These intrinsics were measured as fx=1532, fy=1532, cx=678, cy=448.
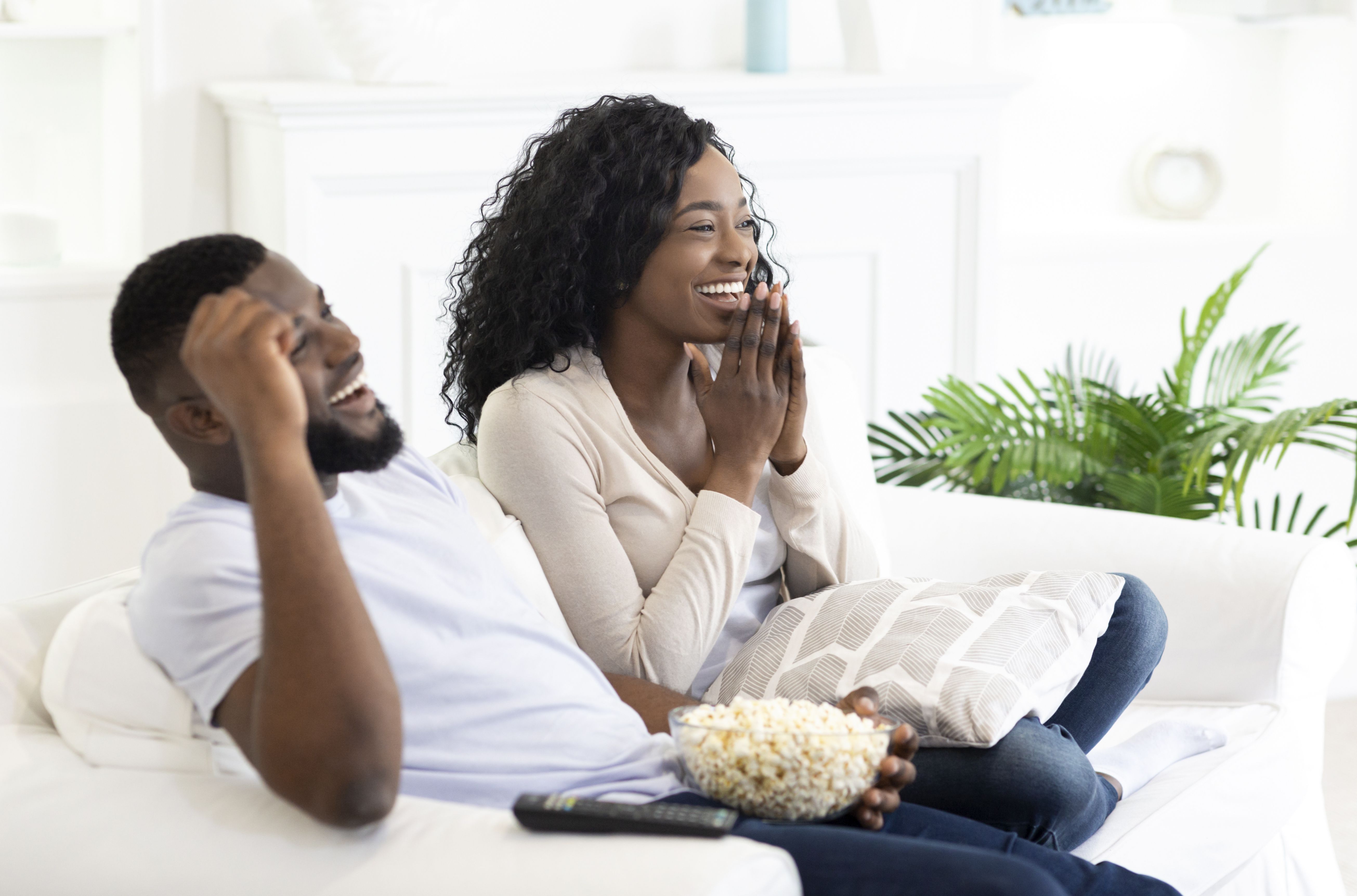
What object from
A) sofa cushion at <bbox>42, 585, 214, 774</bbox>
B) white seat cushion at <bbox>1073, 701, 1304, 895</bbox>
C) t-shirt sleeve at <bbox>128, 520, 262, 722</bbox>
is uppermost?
t-shirt sleeve at <bbox>128, 520, 262, 722</bbox>

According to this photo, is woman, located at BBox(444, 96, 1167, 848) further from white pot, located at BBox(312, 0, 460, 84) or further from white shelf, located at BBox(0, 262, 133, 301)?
white shelf, located at BBox(0, 262, 133, 301)

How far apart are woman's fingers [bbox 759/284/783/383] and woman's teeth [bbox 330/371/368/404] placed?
609 millimetres

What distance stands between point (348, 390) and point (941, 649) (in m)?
0.69

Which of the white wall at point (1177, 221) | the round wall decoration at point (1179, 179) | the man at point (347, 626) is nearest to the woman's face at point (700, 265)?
the man at point (347, 626)

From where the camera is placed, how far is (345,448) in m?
1.28

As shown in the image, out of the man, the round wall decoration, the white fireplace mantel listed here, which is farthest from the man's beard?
the round wall decoration

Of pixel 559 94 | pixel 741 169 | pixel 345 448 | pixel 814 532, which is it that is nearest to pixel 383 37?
pixel 559 94

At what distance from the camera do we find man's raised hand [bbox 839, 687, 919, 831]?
1.32m

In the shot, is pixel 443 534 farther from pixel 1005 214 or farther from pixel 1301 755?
pixel 1005 214

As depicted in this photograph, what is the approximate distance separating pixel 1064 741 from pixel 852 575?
1.30 feet

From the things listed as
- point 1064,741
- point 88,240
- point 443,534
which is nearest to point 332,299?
point 88,240

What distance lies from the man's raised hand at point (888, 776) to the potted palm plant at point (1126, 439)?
1327 mm

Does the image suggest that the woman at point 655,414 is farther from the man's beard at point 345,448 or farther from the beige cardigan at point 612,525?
the man's beard at point 345,448

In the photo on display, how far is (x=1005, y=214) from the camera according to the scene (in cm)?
397
